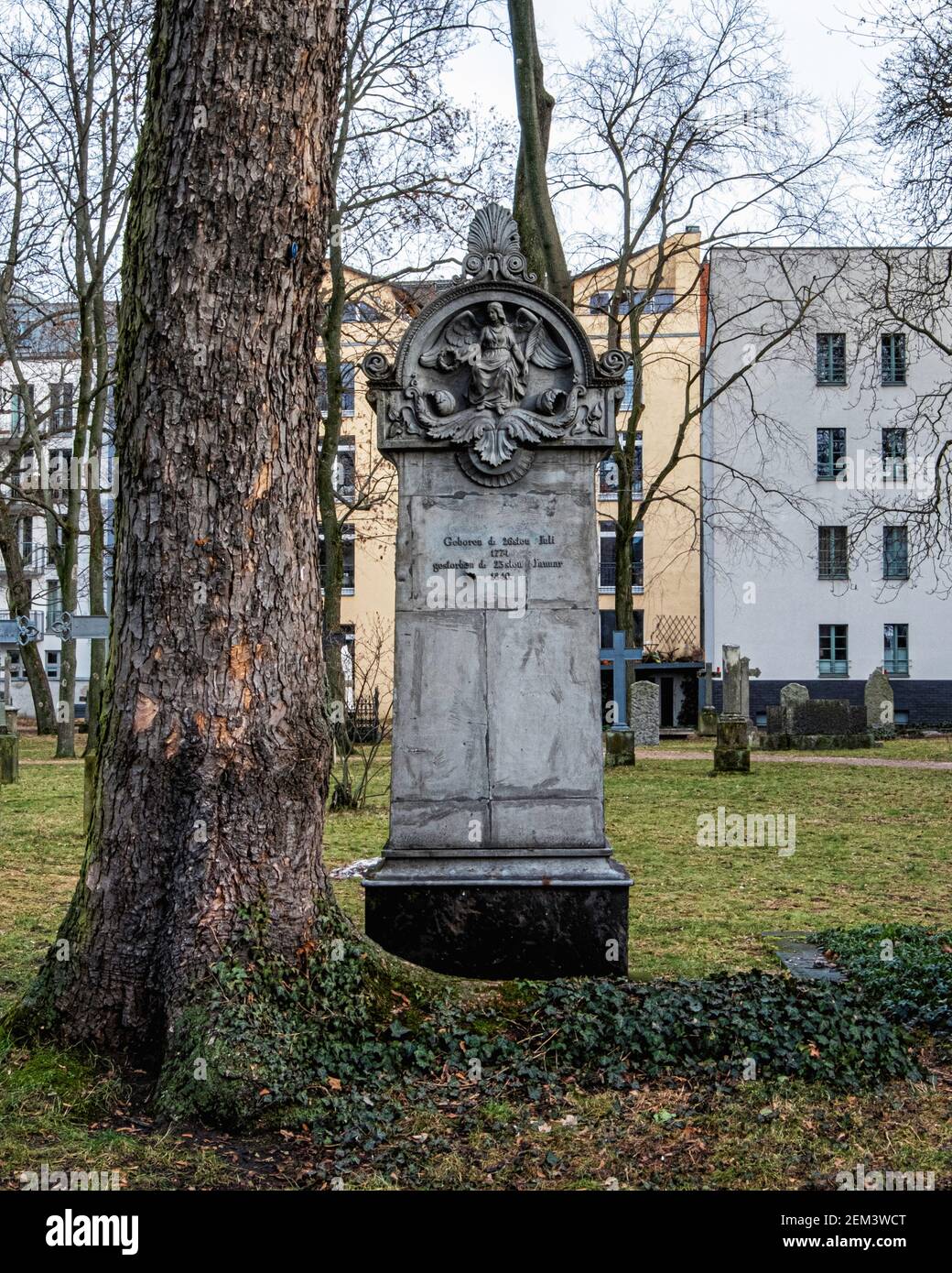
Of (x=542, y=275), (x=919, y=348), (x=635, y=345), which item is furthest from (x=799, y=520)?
(x=542, y=275)

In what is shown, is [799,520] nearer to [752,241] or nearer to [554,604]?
[752,241]

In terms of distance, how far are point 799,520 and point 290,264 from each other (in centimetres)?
3857

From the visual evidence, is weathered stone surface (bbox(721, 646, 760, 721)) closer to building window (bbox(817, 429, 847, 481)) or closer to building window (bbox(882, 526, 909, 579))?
building window (bbox(882, 526, 909, 579))

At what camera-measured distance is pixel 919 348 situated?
136 ft

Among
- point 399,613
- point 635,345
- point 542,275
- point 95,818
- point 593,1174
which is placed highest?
point 635,345

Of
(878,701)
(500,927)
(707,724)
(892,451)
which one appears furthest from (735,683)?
Result: (892,451)

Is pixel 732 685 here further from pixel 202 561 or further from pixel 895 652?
pixel 895 652

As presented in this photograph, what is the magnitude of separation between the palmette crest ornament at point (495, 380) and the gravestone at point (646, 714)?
24847mm

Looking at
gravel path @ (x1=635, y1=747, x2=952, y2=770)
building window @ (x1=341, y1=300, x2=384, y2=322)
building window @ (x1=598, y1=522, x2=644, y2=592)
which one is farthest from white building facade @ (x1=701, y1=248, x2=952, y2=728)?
building window @ (x1=341, y1=300, x2=384, y2=322)

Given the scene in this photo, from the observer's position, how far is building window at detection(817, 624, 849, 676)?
41.3 meters

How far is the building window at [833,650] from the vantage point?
41312mm

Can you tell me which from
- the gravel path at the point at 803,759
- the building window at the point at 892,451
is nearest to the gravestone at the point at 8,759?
the gravel path at the point at 803,759

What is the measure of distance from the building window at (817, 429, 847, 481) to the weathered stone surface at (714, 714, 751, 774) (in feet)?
76.5

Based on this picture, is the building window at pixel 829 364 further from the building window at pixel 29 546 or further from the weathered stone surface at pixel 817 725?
the building window at pixel 29 546
